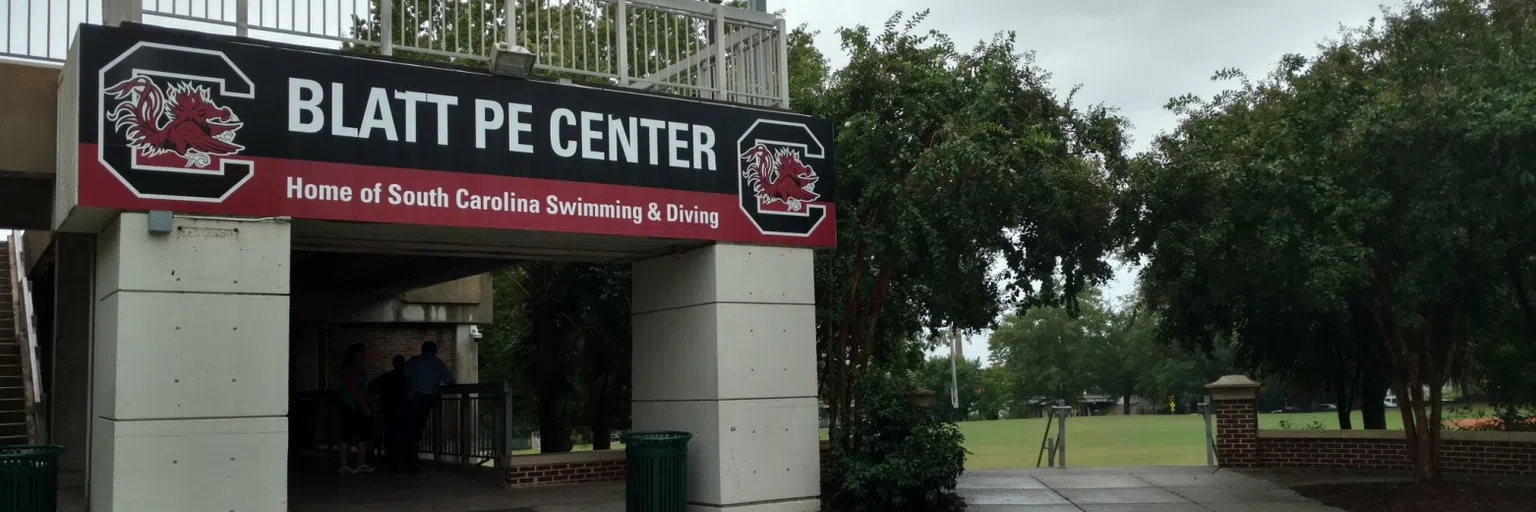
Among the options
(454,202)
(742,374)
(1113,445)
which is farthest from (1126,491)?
(1113,445)

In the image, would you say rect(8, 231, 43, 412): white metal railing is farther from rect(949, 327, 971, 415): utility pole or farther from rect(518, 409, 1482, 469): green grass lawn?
rect(518, 409, 1482, 469): green grass lawn

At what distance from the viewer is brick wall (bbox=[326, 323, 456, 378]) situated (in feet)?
77.2

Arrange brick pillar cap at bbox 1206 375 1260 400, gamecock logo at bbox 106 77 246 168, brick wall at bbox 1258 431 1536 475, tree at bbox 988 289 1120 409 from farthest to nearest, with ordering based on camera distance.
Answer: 1. tree at bbox 988 289 1120 409
2. brick pillar cap at bbox 1206 375 1260 400
3. brick wall at bbox 1258 431 1536 475
4. gamecock logo at bbox 106 77 246 168

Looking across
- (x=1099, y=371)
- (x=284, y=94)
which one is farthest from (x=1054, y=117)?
(x=1099, y=371)

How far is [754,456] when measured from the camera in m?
11.0

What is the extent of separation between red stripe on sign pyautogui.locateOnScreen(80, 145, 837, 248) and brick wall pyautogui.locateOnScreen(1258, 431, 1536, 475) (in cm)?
899

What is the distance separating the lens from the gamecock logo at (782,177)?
37.2 ft

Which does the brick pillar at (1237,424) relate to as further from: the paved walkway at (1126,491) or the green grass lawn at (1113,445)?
the green grass lawn at (1113,445)

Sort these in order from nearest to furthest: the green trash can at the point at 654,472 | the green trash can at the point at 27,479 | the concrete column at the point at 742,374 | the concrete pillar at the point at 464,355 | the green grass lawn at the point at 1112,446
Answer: the green trash can at the point at 27,479 < the green trash can at the point at 654,472 < the concrete column at the point at 742,374 < the concrete pillar at the point at 464,355 < the green grass lawn at the point at 1112,446

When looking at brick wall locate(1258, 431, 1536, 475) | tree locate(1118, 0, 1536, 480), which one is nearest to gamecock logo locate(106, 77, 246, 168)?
tree locate(1118, 0, 1536, 480)

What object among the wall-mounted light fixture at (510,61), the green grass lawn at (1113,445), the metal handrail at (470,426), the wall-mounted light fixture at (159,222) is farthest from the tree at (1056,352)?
the wall-mounted light fixture at (159,222)

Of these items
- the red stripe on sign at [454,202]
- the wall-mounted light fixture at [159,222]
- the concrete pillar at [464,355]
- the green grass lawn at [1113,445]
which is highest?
the red stripe on sign at [454,202]

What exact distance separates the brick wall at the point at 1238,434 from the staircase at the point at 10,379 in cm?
1529

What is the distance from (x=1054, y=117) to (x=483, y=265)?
23.7 feet
